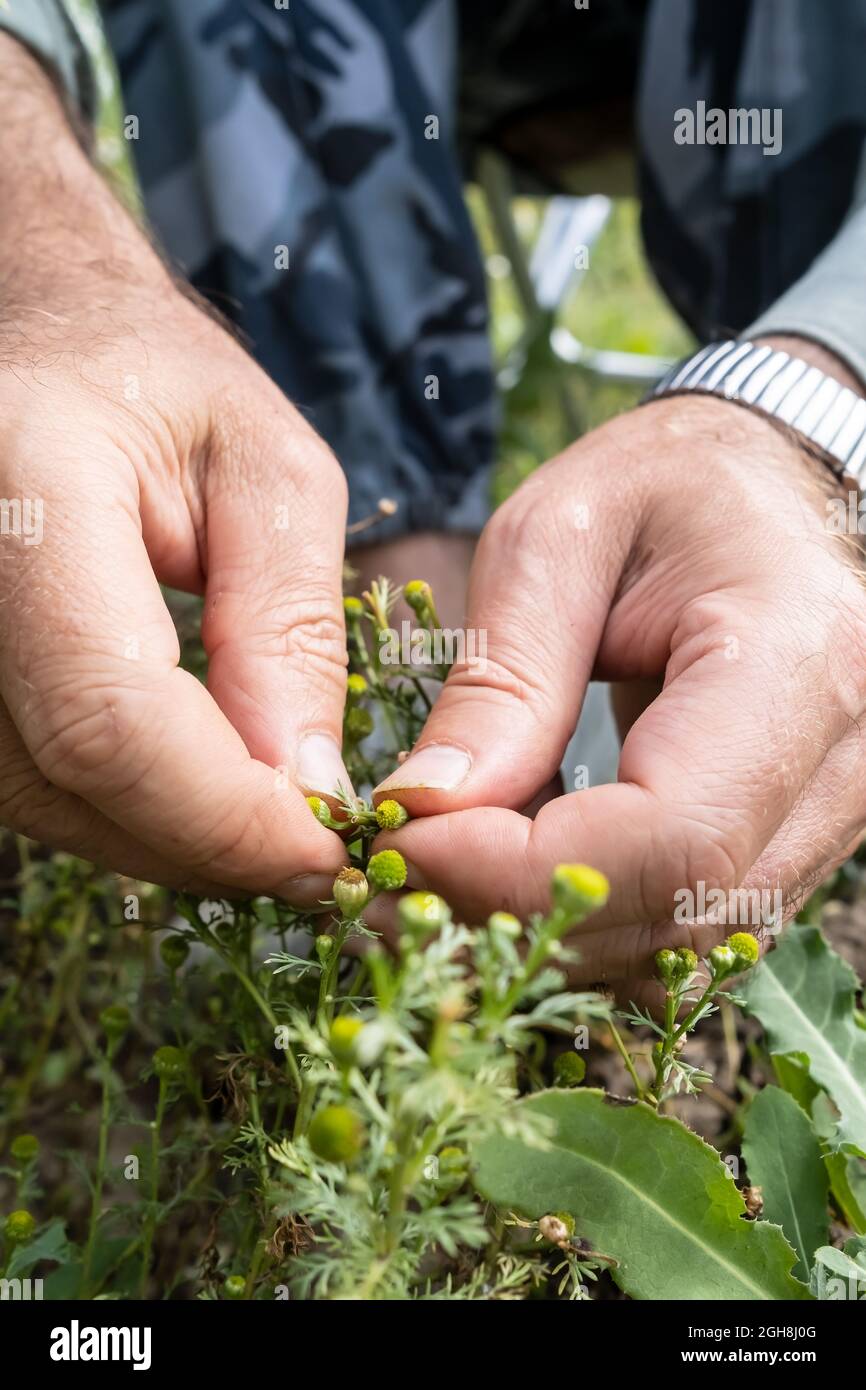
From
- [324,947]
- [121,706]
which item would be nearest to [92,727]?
[121,706]

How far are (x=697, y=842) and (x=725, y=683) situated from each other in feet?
0.46

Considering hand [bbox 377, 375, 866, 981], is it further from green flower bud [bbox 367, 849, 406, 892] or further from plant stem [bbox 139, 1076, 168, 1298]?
plant stem [bbox 139, 1076, 168, 1298]

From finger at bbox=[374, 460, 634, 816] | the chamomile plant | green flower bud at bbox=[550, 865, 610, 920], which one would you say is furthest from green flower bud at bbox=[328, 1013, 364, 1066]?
finger at bbox=[374, 460, 634, 816]

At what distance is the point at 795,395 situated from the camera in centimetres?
128

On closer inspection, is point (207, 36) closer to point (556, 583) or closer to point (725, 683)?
point (556, 583)

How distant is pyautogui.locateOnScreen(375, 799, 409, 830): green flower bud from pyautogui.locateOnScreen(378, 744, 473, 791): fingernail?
2cm

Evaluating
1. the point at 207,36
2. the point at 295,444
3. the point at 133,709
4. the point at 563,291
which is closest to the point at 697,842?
the point at 133,709

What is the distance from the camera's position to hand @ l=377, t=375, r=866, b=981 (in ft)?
2.99

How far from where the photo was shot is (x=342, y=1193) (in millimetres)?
858

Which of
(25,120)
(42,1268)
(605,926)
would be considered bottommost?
(42,1268)

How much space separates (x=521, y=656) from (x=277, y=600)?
231 millimetres

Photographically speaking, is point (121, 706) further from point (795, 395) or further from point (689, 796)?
point (795, 395)

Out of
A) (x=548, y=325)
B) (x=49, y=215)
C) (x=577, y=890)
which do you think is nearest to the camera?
(x=577, y=890)
